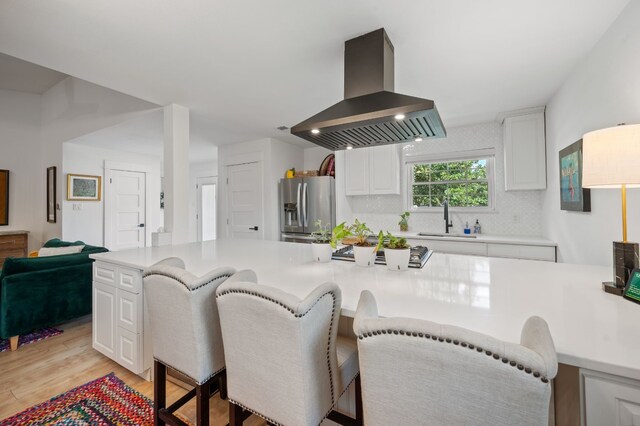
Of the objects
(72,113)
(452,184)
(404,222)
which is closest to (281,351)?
(404,222)

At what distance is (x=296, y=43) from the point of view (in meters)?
1.89

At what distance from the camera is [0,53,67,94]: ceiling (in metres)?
4.11

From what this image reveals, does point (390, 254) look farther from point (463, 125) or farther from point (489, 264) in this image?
point (463, 125)

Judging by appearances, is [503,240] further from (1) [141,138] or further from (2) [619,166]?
(1) [141,138]

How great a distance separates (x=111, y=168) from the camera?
5320mm

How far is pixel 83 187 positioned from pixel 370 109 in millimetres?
5655

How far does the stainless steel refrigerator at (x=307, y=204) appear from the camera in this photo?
4.25 metres

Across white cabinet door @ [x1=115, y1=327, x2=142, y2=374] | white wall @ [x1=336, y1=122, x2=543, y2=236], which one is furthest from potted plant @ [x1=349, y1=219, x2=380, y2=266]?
white wall @ [x1=336, y1=122, x2=543, y2=236]

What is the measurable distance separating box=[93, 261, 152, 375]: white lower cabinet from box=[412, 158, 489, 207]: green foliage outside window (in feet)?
11.5

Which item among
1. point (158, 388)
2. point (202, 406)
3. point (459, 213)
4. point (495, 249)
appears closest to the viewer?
point (202, 406)

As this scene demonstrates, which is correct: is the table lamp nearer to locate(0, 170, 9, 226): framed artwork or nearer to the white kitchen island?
the white kitchen island

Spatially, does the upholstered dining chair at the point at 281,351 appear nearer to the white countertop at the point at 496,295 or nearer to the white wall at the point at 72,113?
the white countertop at the point at 496,295

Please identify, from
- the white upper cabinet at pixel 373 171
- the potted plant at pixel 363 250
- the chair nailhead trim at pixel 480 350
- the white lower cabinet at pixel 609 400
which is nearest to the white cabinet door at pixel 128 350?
the potted plant at pixel 363 250

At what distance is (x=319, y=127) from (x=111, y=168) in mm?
5463
